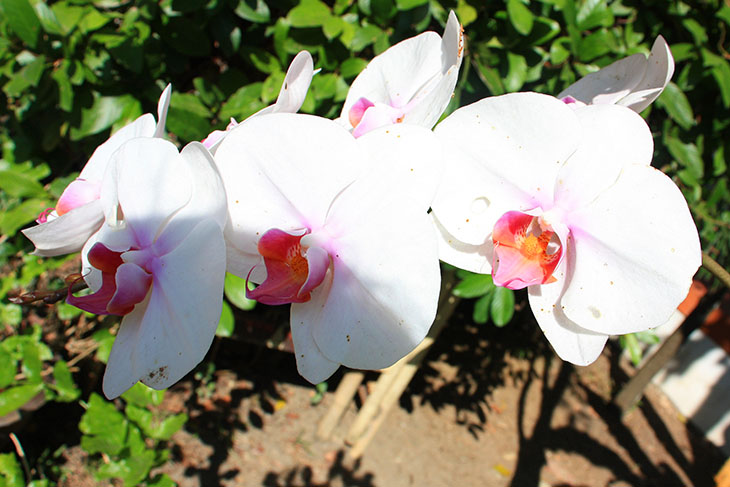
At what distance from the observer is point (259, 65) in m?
1.26

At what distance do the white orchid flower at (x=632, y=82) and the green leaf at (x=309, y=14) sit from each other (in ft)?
2.05

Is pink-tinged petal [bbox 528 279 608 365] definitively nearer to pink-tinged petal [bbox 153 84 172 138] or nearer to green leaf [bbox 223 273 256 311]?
pink-tinged petal [bbox 153 84 172 138]

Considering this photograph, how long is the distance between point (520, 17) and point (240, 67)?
0.80 metres

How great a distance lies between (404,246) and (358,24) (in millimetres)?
960

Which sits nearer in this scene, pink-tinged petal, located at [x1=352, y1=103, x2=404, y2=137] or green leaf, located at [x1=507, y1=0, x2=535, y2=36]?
pink-tinged petal, located at [x1=352, y1=103, x2=404, y2=137]

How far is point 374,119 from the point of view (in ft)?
2.08

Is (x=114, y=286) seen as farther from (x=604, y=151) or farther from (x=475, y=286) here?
(x=475, y=286)

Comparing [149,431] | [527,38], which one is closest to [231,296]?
[149,431]

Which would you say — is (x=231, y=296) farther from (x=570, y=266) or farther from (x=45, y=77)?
(x=570, y=266)

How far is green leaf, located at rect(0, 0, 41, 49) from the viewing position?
1.04 meters

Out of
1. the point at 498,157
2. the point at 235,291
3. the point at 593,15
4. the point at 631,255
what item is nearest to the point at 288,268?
the point at 498,157

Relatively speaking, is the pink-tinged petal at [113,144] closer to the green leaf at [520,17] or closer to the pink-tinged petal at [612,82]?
the pink-tinged petal at [612,82]

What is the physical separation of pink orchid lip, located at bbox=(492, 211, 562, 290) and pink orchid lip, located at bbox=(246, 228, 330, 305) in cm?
20

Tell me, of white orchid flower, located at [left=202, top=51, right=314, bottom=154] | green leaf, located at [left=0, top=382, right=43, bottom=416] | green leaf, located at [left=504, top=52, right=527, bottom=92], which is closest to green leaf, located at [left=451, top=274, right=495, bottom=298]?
green leaf, located at [left=504, top=52, right=527, bottom=92]
